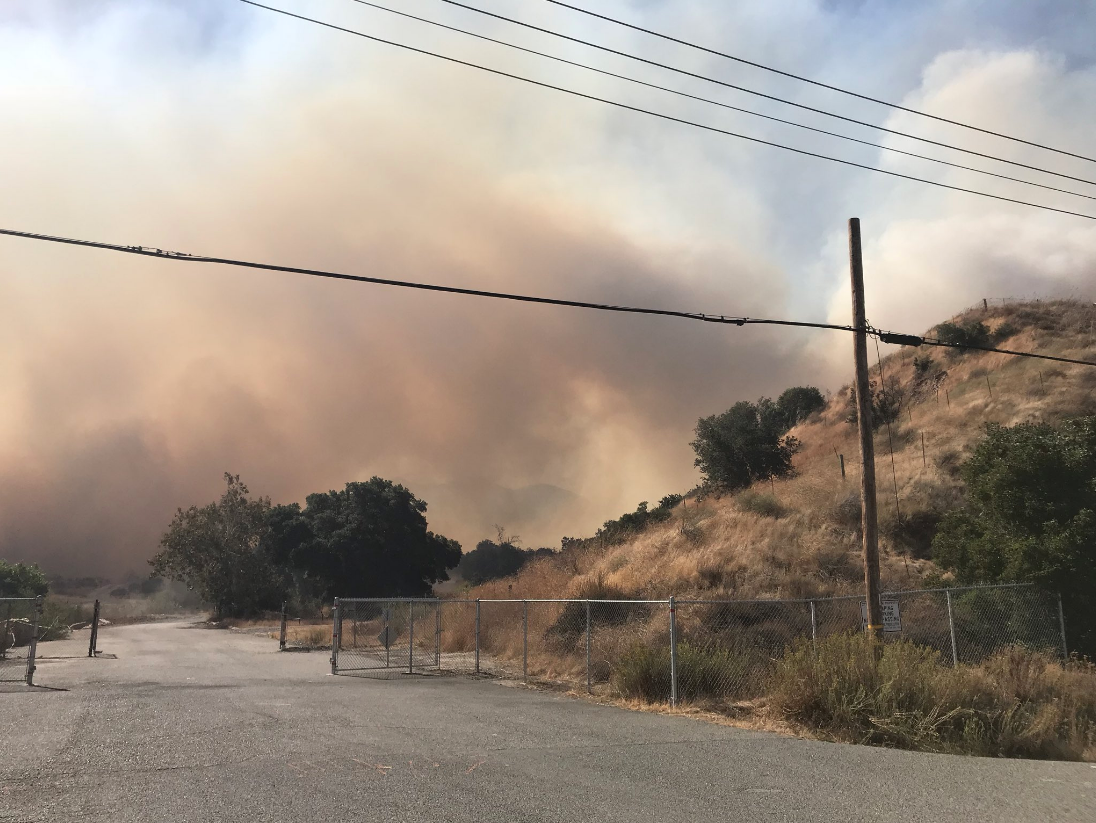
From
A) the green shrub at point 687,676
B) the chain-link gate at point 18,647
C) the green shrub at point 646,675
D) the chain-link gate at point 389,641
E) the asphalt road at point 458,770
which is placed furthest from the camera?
the chain-link gate at point 389,641

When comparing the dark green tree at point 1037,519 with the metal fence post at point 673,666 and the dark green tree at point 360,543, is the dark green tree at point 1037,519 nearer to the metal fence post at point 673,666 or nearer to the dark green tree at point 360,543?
the metal fence post at point 673,666

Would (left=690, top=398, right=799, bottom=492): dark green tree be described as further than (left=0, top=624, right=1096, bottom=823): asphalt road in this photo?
Yes

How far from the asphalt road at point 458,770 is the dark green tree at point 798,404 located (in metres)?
74.3

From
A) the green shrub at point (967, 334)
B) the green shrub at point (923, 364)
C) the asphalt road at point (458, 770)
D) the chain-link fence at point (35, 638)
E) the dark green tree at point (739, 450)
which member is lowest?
the chain-link fence at point (35, 638)

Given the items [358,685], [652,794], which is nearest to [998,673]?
[652,794]

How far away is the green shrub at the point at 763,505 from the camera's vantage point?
3294cm

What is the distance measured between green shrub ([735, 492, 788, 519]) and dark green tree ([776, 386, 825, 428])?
50.1 meters

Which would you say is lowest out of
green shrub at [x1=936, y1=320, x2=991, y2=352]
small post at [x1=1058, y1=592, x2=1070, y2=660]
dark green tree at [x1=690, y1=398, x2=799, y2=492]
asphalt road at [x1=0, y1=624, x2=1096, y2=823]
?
asphalt road at [x1=0, y1=624, x2=1096, y2=823]

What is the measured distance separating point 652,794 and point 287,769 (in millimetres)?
3929

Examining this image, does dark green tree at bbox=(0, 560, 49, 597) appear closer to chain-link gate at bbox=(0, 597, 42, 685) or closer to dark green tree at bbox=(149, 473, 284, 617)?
dark green tree at bbox=(149, 473, 284, 617)

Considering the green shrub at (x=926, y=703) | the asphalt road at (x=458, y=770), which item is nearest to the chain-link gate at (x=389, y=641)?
the asphalt road at (x=458, y=770)

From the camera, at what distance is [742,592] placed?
76.5ft

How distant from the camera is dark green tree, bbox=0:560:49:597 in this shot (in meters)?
69.2

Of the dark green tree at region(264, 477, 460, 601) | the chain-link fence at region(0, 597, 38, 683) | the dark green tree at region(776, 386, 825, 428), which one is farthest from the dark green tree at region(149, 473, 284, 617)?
the dark green tree at region(776, 386, 825, 428)
